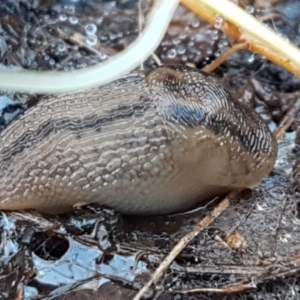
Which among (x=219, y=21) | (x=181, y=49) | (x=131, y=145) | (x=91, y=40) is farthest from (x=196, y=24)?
(x=131, y=145)

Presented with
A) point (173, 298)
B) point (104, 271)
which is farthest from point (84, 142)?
point (173, 298)

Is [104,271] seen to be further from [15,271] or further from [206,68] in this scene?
[206,68]

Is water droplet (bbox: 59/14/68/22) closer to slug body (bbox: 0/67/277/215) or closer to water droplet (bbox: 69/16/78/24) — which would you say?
water droplet (bbox: 69/16/78/24)

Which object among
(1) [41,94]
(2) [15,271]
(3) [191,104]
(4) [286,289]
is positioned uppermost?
(3) [191,104]

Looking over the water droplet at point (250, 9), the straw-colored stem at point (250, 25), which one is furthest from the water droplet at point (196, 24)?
the straw-colored stem at point (250, 25)

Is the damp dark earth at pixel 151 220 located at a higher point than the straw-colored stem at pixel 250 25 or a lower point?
lower

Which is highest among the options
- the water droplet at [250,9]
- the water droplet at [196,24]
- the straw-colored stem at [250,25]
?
the straw-colored stem at [250,25]

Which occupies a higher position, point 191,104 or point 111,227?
point 191,104

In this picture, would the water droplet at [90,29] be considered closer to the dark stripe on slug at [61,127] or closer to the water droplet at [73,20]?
the water droplet at [73,20]

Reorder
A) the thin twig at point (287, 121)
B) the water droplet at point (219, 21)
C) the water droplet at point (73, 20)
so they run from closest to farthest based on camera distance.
Answer: the water droplet at point (219, 21) → the thin twig at point (287, 121) → the water droplet at point (73, 20)
